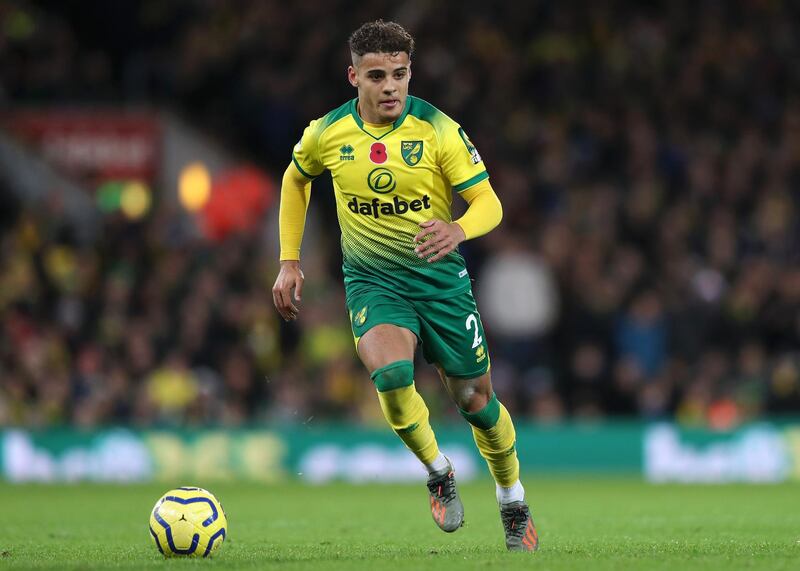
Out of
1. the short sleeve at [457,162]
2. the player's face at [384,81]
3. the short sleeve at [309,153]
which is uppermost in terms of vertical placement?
the player's face at [384,81]

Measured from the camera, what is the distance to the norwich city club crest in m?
7.58

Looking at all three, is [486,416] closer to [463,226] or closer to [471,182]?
[463,226]

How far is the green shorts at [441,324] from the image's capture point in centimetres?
759

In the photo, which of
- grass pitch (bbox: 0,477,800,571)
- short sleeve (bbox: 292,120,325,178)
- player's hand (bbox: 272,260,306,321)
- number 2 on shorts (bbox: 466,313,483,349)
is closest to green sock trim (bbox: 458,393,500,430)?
number 2 on shorts (bbox: 466,313,483,349)

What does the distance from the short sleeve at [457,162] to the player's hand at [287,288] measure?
94 cm

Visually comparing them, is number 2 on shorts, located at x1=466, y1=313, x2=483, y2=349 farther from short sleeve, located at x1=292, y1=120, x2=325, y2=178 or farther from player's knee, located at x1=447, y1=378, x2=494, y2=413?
short sleeve, located at x1=292, y1=120, x2=325, y2=178

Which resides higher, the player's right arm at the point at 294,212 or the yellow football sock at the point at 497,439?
the player's right arm at the point at 294,212

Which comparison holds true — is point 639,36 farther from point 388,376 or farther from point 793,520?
point 388,376

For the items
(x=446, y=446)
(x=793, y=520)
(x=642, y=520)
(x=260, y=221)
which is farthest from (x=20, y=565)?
(x=260, y=221)

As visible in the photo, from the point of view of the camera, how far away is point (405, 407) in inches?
292

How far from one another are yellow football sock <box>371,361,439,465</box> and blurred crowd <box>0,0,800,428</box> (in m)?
9.31

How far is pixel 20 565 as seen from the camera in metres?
7.08

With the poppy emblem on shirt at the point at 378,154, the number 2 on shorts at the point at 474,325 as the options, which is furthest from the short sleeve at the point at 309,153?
the number 2 on shorts at the point at 474,325

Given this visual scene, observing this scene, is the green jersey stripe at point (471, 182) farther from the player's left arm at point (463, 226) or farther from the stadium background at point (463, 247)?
the stadium background at point (463, 247)
